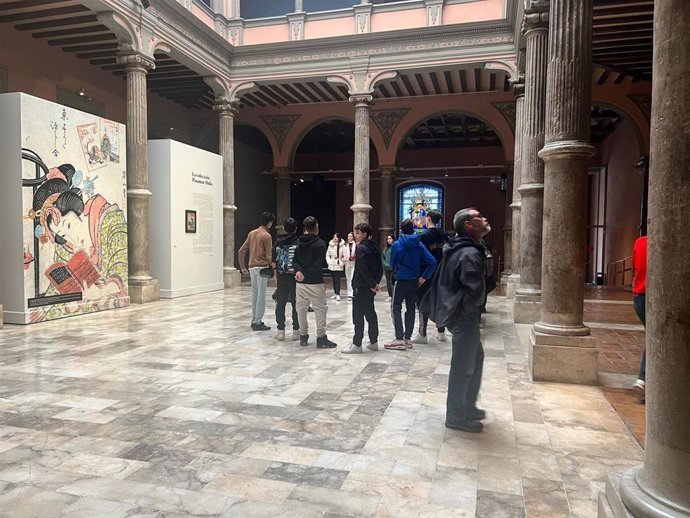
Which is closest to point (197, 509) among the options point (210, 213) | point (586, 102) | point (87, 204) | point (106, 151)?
point (586, 102)

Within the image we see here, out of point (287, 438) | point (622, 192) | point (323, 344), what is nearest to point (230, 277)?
point (323, 344)

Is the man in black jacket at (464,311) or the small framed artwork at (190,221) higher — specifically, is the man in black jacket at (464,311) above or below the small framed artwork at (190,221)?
below

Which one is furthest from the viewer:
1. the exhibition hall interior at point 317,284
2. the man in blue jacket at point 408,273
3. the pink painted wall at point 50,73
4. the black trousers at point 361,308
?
the pink painted wall at point 50,73

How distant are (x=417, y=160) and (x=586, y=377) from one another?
62.6 feet

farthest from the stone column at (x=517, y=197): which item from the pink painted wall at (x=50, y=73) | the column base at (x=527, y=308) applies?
the pink painted wall at (x=50, y=73)

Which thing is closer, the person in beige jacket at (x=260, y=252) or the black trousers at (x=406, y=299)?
the black trousers at (x=406, y=299)

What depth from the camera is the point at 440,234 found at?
21.5ft

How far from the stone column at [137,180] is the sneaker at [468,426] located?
7.95 m

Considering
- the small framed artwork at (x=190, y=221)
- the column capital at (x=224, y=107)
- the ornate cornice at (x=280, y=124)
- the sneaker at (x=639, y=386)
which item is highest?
the ornate cornice at (x=280, y=124)

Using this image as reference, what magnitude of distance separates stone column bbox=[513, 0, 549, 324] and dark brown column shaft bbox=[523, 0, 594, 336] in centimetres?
223

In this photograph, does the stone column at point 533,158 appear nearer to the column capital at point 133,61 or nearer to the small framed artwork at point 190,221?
the column capital at point 133,61

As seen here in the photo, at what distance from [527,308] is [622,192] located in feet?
37.1

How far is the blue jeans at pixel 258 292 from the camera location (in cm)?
688

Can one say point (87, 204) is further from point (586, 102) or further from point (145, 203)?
point (586, 102)
